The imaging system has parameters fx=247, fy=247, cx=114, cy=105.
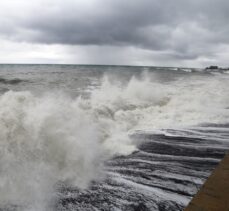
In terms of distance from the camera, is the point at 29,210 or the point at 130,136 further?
the point at 130,136

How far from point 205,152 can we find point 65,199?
123 inches

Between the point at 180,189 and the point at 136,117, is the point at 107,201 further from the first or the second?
the point at 136,117

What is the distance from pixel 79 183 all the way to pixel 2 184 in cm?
113

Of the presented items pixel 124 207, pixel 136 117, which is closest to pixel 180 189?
pixel 124 207

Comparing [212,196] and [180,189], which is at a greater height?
[212,196]

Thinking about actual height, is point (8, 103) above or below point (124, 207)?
above

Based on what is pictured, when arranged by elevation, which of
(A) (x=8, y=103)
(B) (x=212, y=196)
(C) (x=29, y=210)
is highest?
(A) (x=8, y=103)

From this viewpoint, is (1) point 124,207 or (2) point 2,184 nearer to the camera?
(1) point 124,207

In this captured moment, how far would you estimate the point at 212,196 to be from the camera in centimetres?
263

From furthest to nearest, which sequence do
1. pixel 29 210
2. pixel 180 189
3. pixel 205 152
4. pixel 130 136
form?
pixel 130 136 < pixel 205 152 < pixel 180 189 < pixel 29 210

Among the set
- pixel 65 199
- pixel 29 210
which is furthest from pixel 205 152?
pixel 29 210

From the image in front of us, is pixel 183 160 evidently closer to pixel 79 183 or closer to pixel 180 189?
pixel 180 189

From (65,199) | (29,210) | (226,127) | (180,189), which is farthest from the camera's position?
(226,127)

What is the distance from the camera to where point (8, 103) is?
5332mm
